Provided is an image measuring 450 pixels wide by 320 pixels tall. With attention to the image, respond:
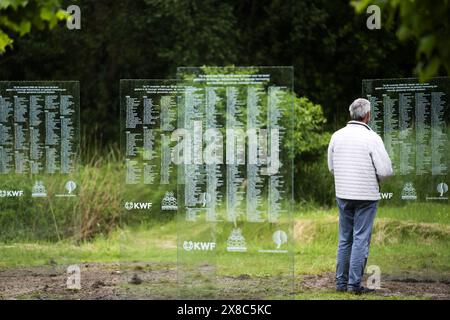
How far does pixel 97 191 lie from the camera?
44.4 ft

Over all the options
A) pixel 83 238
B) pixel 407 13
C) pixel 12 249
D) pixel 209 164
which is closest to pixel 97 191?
pixel 83 238

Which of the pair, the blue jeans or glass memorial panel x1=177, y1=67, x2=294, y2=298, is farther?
the blue jeans

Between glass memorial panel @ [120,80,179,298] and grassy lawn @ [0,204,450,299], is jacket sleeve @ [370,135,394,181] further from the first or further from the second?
glass memorial panel @ [120,80,179,298]

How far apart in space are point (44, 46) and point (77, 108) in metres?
10.2

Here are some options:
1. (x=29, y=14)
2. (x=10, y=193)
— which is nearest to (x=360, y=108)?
(x=10, y=193)

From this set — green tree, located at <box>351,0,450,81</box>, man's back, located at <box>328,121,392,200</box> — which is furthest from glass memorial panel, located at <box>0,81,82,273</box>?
green tree, located at <box>351,0,450,81</box>

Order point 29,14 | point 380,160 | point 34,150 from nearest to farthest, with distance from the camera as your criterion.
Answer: point 29,14, point 380,160, point 34,150

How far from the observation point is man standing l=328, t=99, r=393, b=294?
9828mm

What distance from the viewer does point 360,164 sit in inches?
388

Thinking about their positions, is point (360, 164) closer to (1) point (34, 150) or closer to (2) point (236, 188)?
(2) point (236, 188)

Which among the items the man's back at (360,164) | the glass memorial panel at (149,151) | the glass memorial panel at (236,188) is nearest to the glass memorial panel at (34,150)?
the glass memorial panel at (149,151)

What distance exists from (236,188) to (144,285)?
1727mm

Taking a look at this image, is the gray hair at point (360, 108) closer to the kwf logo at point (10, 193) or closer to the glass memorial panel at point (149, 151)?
the glass memorial panel at point (149, 151)

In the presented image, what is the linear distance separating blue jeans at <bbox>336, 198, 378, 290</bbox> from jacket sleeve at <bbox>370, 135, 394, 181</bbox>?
0.32 meters
